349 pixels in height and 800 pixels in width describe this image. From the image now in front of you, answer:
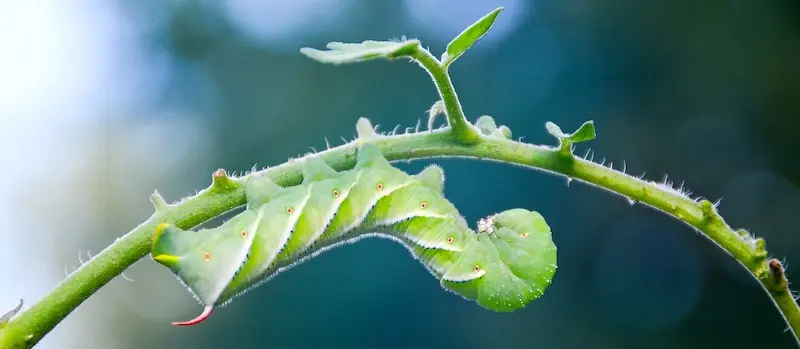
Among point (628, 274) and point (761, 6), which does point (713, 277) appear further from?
point (761, 6)

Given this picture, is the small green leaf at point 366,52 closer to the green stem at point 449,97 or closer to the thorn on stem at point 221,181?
the green stem at point 449,97

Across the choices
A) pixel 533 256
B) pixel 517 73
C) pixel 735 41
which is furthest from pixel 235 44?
pixel 533 256

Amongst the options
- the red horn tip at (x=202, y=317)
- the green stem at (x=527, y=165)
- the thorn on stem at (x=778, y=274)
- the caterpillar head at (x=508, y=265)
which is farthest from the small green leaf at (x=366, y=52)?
the thorn on stem at (x=778, y=274)

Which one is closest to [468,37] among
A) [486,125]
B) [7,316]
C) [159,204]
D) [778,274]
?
[486,125]

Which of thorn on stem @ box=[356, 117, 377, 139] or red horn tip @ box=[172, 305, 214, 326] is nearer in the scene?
red horn tip @ box=[172, 305, 214, 326]

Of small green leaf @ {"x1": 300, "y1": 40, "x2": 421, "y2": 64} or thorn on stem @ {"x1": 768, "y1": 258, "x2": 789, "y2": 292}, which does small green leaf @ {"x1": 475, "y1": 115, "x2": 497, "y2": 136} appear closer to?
small green leaf @ {"x1": 300, "y1": 40, "x2": 421, "y2": 64}

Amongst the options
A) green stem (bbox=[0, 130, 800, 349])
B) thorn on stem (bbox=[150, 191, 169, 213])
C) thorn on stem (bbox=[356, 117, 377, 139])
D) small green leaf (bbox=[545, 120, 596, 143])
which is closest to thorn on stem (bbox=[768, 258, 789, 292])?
green stem (bbox=[0, 130, 800, 349])
